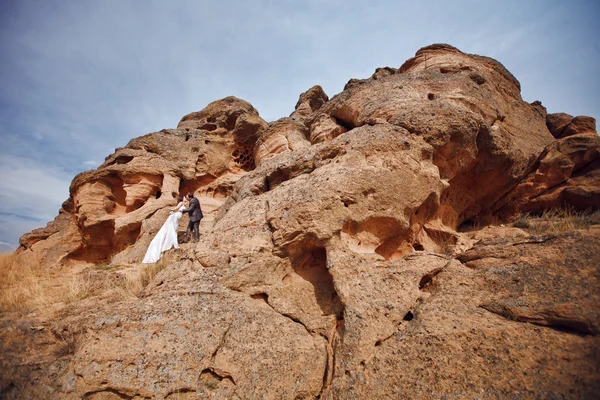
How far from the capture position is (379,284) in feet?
13.0

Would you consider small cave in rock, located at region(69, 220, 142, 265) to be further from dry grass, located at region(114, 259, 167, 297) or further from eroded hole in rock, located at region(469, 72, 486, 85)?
eroded hole in rock, located at region(469, 72, 486, 85)

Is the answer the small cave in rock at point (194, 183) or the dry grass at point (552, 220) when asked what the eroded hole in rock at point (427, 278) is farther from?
the small cave in rock at point (194, 183)

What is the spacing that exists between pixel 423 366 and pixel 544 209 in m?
7.17

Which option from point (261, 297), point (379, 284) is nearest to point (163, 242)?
point (261, 297)

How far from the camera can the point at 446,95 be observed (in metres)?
7.06

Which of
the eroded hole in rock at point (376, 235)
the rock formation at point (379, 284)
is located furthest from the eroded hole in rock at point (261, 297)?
the eroded hole in rock at point (376, 235)

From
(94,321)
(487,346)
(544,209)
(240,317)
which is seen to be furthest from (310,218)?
(544,209)

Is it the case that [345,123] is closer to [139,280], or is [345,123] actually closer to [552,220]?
[552,220]

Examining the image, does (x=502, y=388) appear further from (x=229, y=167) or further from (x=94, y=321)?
(x=229, y=167)

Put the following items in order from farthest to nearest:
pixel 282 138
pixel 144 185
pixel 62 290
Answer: pixel 144 185 < pixel 282 138 < pixel 62 290

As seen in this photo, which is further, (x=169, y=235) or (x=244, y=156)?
(x=244, y=156)

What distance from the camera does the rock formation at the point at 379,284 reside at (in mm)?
2947

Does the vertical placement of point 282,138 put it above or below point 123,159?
above

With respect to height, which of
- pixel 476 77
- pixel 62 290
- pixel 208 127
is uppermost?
pixel 208 127
